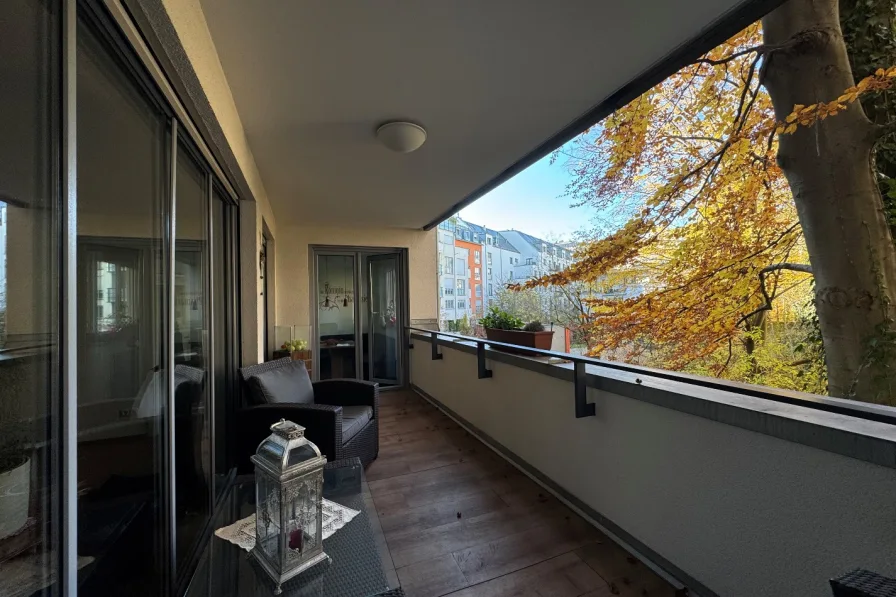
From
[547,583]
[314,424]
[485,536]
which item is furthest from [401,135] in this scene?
[547,583]

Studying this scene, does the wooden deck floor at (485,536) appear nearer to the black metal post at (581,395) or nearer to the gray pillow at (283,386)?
the black metal post at (581,395)

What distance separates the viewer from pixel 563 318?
5137 mm

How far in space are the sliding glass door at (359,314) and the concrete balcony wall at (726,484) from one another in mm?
3315

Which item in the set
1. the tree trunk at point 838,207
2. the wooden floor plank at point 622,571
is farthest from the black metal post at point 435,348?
the tree trunk at point 838,207

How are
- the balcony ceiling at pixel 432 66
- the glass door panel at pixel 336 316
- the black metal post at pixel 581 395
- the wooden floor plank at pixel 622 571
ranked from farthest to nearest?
1. the glass door panel at pixel 336 316
2. the black metal post at pixel 581 395
3. the wooden floor plank at pixel 622 571
4. the balcony ceiling at pixel 432 66

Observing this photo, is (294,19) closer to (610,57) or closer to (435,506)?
(610,57)

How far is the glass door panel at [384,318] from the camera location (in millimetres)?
5266

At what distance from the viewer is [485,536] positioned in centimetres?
193

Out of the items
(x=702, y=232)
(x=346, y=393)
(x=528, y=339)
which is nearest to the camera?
(x=528, y=339)

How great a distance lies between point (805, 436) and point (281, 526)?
1.60m

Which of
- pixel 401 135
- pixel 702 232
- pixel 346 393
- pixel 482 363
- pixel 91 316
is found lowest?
pixel 346 393

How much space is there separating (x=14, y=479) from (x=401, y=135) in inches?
84.3

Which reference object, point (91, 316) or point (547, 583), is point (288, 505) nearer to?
point (91, 316)

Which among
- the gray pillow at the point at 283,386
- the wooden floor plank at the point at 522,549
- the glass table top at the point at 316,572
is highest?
the gray pillow at the point at 283,386
